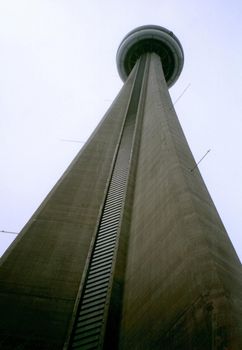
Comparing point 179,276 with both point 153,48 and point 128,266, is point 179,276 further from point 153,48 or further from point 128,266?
point 153,48

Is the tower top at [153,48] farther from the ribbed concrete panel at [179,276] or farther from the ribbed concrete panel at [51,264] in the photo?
the ribbed concrete panel at [179,276]

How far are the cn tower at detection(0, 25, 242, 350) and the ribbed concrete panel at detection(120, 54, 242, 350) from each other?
0.01m

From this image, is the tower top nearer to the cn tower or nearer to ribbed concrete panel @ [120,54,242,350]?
the cn tower

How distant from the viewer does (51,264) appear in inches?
225

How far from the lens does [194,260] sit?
3.09 m

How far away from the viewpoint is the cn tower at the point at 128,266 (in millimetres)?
2676

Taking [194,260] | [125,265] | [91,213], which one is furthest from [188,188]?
[91,213]

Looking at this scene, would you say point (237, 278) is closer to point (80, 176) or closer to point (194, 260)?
point (194, 260)

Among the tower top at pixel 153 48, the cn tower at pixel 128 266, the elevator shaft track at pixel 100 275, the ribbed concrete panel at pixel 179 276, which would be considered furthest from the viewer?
the tower top at pixel 153 48

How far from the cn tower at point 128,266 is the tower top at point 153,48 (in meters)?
18.7

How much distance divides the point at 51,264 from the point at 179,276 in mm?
3134

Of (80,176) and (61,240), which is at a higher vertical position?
(80,176)

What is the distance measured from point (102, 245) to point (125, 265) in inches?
52.6

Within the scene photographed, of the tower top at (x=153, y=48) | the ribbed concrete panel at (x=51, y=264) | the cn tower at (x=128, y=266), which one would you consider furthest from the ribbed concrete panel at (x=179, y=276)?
the tower top at (x=153, y=48)
